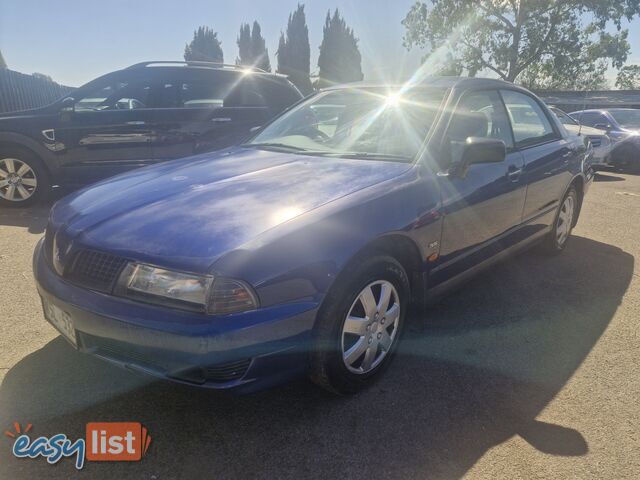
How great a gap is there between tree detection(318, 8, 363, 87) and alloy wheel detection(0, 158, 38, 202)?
Answer: 6291cm

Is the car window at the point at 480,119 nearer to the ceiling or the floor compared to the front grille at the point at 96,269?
nearer to the ceiling

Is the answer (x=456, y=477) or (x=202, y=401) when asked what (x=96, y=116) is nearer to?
(x=202, y=401)

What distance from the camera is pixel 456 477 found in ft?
6.31

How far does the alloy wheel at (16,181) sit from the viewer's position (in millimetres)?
6016

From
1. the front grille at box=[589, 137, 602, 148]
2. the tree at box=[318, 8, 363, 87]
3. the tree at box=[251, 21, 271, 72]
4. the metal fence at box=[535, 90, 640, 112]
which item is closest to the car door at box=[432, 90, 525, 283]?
the front grille at box=[589, 137, 602, 148]

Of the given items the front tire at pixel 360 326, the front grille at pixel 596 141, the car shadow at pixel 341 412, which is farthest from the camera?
the front grille at pixel 596 141

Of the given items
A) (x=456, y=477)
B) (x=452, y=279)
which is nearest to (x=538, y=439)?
(x=456, y=477)

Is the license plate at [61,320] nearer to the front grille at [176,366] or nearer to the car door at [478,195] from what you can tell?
the front grille at [176,366]

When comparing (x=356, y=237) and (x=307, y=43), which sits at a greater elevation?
(x=307, y=43)

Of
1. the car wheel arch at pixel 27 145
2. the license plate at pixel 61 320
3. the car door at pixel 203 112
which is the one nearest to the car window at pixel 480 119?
the license plate at pixel 61 320

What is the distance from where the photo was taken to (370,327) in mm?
2391

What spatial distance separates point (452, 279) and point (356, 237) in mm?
1088

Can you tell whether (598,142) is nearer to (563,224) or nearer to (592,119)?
(592,119)

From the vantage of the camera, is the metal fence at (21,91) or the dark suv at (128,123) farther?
the metal fence at (21,91)
